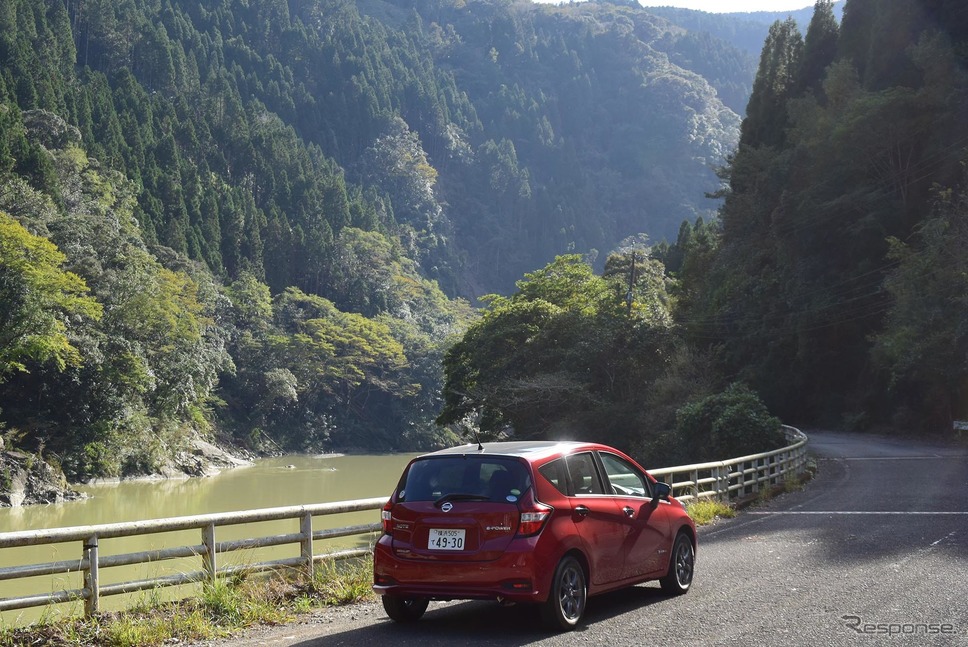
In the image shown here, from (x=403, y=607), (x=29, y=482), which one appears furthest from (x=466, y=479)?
(x=29, y=482)

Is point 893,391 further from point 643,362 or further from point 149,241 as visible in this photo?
point 149,241

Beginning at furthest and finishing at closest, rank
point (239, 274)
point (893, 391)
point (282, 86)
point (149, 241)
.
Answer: point (282, 86)
point (239, 274)
point (149, 241)
point (893, 391)

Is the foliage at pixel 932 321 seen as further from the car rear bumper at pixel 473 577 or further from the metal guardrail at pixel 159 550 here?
the car rear bumper at pixel 473 577

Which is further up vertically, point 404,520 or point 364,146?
point 364,146

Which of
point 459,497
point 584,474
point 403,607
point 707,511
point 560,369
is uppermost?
point 560,369

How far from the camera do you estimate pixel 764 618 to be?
28.3 feet

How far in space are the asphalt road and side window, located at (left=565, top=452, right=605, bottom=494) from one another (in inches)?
43.9

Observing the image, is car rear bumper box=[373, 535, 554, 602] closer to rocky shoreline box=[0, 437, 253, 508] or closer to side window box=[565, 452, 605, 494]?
side window box=[565, 452, 605, 494]

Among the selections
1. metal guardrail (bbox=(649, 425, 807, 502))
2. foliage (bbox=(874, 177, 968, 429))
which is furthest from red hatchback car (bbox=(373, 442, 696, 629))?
foliage (bbox=(874, 177, 968, 429))

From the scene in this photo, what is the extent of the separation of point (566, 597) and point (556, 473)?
998 mm

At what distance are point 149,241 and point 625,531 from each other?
75.2 meters

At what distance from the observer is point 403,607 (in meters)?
8.82

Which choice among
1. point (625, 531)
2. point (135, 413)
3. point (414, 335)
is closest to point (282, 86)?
point (414, 335)

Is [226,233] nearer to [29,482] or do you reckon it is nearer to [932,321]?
[29,482]
